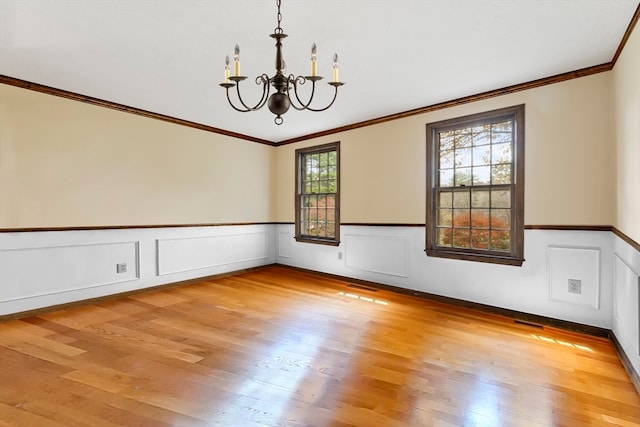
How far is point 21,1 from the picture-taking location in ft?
6.67

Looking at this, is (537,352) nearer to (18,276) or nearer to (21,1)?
(21,1)

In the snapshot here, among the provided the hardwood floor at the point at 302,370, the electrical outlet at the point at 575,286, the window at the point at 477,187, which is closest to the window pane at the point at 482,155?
the window at the point at 477,187

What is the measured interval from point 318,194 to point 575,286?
366 cm

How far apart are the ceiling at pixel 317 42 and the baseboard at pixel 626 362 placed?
7.81ft

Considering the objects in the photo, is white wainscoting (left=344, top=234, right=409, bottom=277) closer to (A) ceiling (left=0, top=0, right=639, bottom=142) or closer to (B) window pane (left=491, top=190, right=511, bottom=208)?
(B) window pane (left=491, top=190, right=511, bottom=208)

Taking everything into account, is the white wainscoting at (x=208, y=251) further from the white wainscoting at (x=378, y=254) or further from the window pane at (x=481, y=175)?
the window pane at (x=481, y=175)

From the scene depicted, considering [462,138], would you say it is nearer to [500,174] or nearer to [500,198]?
[500,174]

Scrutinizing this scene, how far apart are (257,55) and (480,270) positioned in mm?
3216

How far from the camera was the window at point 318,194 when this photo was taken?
5.25 meters

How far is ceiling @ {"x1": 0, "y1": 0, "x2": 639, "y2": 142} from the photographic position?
208cm

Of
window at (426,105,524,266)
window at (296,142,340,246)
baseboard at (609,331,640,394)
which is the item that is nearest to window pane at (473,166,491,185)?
A: window at (426,105,524,266)

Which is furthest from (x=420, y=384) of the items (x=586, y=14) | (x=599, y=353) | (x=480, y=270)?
(x=586, y=14)

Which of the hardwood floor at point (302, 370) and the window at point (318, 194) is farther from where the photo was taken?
the window at point (318, 194)

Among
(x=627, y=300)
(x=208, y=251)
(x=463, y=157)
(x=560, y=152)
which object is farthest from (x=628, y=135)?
(x=208, y=251)
